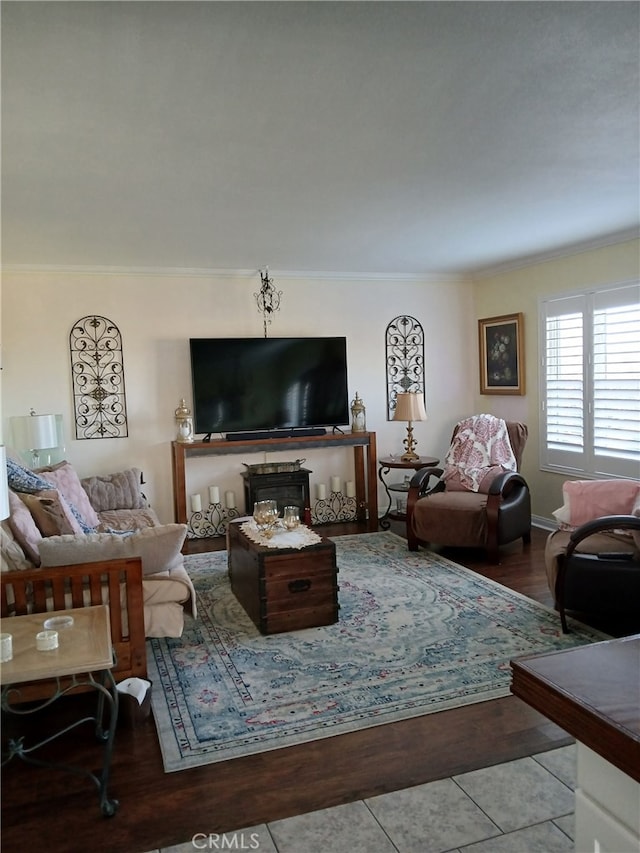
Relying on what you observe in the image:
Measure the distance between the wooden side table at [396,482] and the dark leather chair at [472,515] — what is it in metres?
0.40

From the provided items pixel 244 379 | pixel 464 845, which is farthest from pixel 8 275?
pixel 464 845

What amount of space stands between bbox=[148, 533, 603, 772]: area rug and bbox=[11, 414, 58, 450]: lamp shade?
5.80 feet

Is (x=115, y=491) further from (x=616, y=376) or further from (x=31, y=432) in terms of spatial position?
(x=616, y=376)

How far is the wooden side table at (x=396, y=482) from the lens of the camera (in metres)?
5.83

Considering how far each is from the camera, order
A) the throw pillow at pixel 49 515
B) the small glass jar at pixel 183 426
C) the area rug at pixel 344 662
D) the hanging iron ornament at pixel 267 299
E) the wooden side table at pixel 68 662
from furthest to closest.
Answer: the hanging iron ornament at pixel 267 299
the small glass jar at pixel 183 426
the throw pillow at pixel 49 515
the area rug at pixel 344 662
the wooden side table at pixel 68 662

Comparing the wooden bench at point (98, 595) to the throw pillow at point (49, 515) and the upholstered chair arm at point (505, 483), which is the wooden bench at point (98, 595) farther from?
the upholstered chair arm at point (505, 483)

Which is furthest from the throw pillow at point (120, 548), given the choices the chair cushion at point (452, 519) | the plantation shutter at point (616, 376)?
the plantation shutter at point (616, 376)

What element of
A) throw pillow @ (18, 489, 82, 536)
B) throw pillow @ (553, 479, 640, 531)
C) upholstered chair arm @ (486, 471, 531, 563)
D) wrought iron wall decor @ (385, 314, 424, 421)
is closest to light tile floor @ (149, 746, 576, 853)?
throw pillow @ (18, 489, 82, 536)

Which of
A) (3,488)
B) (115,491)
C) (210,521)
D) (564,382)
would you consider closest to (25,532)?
(3,488)

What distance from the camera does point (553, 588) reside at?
3637 mm

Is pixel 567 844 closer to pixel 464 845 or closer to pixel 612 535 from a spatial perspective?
pixel 464 845

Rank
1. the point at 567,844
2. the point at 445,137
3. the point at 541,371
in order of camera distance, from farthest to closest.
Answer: the point at 541,371, the point at 445,137, the point at 567,844

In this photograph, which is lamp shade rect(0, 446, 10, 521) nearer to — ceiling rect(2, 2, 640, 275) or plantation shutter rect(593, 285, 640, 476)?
ceiling rect(2, 2, 640, 275)

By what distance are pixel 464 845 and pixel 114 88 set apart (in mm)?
2761
